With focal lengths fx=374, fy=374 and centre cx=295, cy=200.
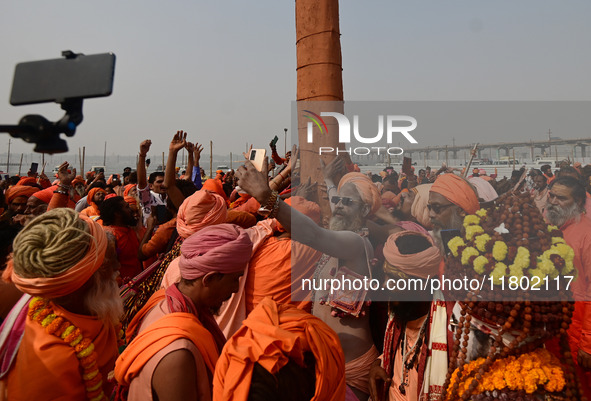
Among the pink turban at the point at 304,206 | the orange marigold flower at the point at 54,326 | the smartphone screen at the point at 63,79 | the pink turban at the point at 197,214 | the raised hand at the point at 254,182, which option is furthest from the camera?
the pink turban at the point at 304,206

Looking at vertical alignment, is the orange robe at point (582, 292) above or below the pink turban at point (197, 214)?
below

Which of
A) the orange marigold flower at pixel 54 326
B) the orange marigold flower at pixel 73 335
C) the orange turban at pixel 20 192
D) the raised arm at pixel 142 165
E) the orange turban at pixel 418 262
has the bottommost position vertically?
the orange marigold flower at pixel 73 335

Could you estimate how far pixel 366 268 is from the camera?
2.79 metres

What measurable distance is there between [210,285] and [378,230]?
2.80 m

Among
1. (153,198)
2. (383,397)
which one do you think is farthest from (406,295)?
(153,198)

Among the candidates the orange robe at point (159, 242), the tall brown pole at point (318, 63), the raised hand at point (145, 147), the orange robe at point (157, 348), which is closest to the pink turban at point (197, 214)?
the orange robe at point (159, 242)

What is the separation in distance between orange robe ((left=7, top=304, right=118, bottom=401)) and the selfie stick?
0.95 metres

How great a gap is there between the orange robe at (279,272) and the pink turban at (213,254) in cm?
82

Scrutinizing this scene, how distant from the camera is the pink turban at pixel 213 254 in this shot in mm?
1963

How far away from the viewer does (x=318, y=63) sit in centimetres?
461

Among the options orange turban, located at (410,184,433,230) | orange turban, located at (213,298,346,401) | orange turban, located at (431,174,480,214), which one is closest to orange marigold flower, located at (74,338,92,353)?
orange turban, located at (213,298,346,401)

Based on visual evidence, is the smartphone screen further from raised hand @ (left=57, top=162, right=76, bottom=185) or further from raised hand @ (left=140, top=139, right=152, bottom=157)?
raised hand @ (left=140, top=139, right=152, bottom=157)

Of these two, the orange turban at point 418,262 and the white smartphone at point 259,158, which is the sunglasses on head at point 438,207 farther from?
the white smartphone at point 259,158

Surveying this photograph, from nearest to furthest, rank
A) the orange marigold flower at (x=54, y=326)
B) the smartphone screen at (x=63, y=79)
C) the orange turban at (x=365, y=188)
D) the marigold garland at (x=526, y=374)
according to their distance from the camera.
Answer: the smartphone screen at (x=63, y=79), the marigold garland at (x=526, y=374), the orange marigold flower at (x=54, y=326), the orange turban at (x=365, y=188)
